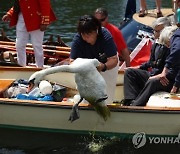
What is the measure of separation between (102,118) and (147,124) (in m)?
0.48

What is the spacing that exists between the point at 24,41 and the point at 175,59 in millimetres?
2527

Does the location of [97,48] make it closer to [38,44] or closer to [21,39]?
[38,44]

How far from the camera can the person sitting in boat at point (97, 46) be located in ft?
15.6

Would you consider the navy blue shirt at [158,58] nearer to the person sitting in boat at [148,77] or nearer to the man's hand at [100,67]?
the person sitting in boat at [148,77]

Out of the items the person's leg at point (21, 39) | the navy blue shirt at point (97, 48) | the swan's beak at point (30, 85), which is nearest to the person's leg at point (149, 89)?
the navy blue shirt at point (97, 48)

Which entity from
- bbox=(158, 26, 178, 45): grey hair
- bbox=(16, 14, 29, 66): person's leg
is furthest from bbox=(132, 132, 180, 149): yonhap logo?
bbox=(16, 14, 29, 66): person's leg

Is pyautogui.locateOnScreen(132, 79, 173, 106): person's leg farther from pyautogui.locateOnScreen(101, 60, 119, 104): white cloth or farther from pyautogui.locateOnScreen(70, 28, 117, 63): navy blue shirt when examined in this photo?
pyautogui.locateOnScreen(70, 28, 117, 63): navy blue shirt

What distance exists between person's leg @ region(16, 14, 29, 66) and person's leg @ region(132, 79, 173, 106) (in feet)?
7.04

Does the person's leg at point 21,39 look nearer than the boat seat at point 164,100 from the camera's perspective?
No

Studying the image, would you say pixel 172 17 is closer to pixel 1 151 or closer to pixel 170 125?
pixel 170 125

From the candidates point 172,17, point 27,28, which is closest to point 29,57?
point 27,28

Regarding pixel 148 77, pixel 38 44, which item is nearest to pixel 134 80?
pixel 148 77

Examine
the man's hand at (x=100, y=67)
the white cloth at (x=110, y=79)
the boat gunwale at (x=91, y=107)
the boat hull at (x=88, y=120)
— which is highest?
the man's hand at (x=100, y=67)

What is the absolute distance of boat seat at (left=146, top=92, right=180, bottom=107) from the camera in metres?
5.03
